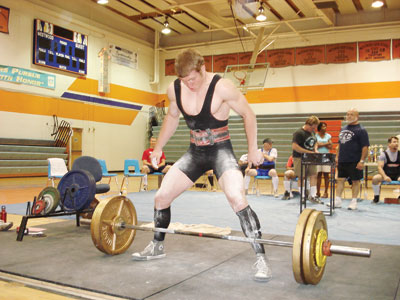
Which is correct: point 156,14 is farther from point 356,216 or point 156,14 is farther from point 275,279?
point 275,279

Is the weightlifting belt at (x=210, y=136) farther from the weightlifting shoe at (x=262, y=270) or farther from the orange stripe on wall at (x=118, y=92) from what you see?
the orange stripe on wall at (x=118, y=92)

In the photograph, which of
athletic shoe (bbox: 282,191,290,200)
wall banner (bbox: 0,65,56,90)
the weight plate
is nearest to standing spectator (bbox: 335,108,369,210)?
athletic shoe (bbox: 282,191,290,200)

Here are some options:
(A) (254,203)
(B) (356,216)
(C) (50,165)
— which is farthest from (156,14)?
(B) (356,216)

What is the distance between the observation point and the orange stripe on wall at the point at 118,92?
1241 centimetres

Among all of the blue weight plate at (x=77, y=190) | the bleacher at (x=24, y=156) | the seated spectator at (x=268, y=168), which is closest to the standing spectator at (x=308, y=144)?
the seated spectator at (x=268, y=168)

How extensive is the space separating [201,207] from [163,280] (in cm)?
334

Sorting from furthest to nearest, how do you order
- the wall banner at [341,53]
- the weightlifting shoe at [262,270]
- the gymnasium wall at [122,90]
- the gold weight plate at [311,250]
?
the wall banner at [341,53] < the gymnasium wall at [122,90] < the weightlifting shoe at [262,270] < the gold weight plate at [311,250]

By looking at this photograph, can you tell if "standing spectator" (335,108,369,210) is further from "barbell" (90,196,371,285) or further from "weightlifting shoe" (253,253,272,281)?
"weightlifting shoe" (253,253,272,281)

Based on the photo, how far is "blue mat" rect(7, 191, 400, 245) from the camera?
12.3ft

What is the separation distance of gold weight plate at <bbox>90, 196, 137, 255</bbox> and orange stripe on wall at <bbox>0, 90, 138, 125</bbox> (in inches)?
345

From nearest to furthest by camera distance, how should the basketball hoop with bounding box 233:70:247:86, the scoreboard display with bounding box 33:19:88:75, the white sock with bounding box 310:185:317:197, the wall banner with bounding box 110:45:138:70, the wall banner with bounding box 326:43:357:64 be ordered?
the white sock with bounding box 310:185:317:197 → the scoreboard display with bounding box 33:19:88:75 → the wall banner with bounding box 326:43:357:64 → the basketball hoop with bounding box 233:70:247:86 → the wall banner with bounding box 110:45:138:70

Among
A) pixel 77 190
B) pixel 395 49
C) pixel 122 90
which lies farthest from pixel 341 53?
pixel 77 190

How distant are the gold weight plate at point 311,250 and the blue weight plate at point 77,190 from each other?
2158mm

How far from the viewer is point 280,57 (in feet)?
44.6
